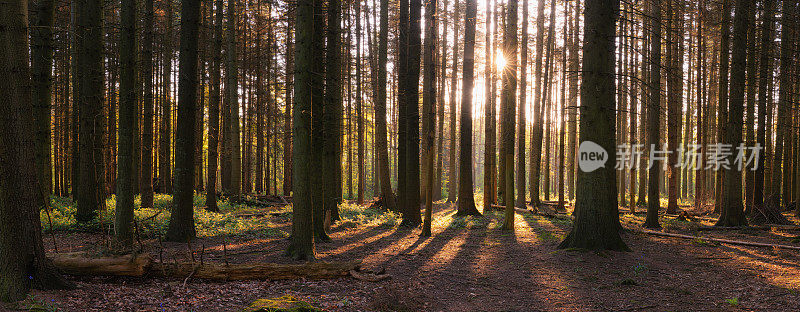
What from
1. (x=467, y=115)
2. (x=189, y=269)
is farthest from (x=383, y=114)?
(x=189, y=269)

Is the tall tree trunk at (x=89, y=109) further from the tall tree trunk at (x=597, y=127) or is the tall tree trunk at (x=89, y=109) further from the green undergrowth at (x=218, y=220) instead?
the tall tree trunk at (x=597, y=127)

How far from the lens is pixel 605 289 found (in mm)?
7082

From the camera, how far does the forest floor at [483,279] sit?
5.93 metres

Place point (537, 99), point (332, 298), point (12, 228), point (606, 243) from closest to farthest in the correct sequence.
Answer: point (12, 228)
point (332, 298)
point (606, 243)
point (537, 99)

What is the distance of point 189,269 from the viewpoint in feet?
22.3

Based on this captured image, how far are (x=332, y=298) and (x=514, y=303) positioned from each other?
112 inches

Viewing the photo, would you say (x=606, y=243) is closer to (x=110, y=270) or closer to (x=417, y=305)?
(x=417, y=305)

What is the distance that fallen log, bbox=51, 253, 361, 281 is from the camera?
6.38 metres

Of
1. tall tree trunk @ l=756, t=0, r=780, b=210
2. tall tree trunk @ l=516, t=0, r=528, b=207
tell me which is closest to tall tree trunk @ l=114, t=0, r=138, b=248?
tall tree trunk @ l=516, t=0, r=528, b=207

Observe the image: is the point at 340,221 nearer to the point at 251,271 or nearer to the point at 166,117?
the point at 251,271

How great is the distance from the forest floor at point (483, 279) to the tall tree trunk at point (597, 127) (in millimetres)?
464

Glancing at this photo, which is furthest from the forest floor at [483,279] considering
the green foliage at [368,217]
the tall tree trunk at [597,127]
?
the green foliage at [368,217]

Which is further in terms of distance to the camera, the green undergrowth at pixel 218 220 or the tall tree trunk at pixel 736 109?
the tall tree trunk at pixel 736 109

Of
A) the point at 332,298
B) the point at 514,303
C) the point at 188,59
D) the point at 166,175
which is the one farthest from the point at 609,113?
the point at 166,175
